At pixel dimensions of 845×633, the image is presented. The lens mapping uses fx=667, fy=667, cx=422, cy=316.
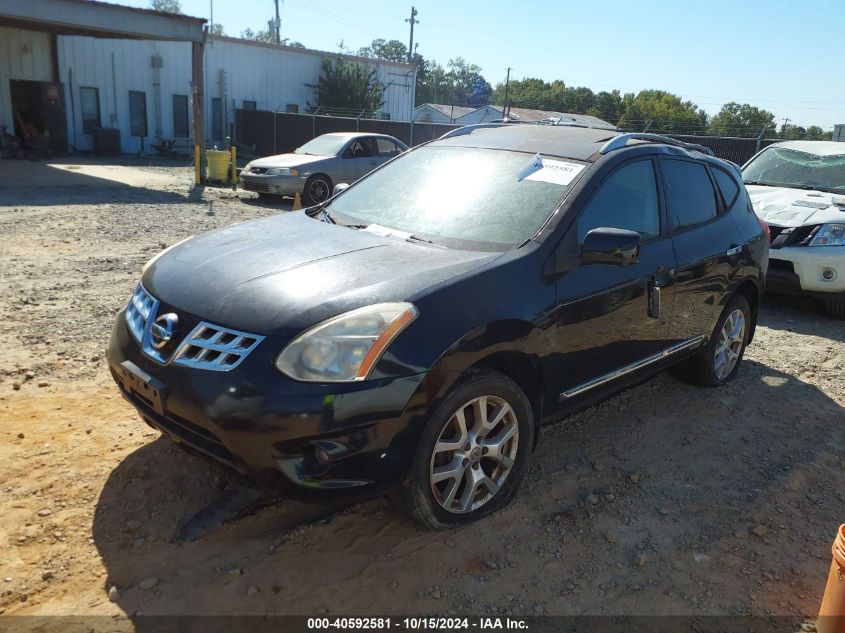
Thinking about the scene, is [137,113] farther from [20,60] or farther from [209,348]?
[209,348]

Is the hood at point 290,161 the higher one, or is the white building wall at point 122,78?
the white building wall at point 122,78

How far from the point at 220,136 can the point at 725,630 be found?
28.9 metres

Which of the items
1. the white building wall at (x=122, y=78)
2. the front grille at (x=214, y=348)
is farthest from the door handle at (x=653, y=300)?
the white building wall at (x=122, y=78)

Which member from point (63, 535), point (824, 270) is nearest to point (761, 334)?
point (824, 270)

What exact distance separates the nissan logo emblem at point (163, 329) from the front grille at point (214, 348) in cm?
11

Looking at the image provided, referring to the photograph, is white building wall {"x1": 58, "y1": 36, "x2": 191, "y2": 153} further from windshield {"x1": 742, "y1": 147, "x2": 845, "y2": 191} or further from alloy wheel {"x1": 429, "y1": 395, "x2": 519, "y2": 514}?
alloy wheel {"x1": 429, "y1": 395, "x2": 519, "y2": 514}

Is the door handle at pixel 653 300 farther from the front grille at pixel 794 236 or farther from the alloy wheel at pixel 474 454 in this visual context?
the front grille at pixel 794 236

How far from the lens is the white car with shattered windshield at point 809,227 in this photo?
22.0 feet

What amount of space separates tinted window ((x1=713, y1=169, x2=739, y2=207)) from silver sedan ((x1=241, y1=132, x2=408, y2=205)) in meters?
9.77

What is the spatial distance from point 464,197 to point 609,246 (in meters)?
0.88

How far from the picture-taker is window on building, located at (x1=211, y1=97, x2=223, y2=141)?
2789 cm

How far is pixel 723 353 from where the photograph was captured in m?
4.99

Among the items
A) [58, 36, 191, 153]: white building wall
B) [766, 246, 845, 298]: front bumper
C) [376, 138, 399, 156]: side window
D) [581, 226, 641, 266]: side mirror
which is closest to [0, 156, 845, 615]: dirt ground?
[581, 226, 641, 266]: side mirror

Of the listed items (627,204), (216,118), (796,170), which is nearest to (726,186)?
(627,204)
